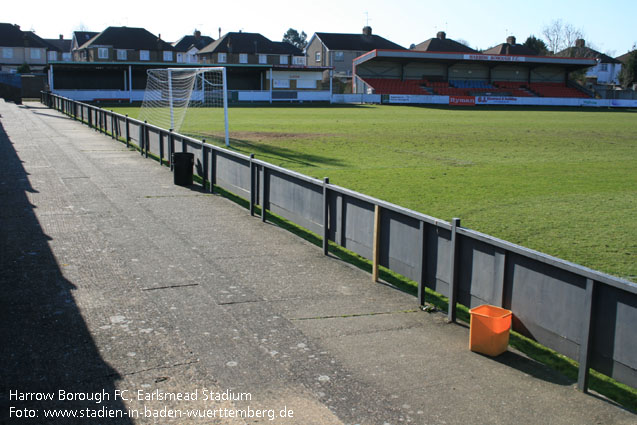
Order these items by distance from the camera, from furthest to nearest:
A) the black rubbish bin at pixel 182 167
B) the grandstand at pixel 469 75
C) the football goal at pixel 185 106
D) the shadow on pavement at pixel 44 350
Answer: the grandstand at pixel 469 75
the football goal at pixel 185 106
the black rubbish bin at pixel 182 167
the shadow on pavement at pixel 44 350

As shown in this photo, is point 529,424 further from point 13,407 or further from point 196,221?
point 196,221

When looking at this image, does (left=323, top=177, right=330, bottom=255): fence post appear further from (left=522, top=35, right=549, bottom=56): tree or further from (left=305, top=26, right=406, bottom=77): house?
(left=522, top=35, right=549, bottom=56): tree

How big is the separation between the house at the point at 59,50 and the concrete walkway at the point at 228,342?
11813cm

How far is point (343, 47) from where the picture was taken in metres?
101

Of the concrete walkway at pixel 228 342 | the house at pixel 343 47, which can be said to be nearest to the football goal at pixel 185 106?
the concrete walkway at pixel 228 342

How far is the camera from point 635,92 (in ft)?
250

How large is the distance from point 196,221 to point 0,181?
6.04 m

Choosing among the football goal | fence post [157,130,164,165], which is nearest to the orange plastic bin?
fence post [157,130,164,165]

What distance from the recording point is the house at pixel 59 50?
389 feet

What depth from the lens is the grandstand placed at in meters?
72.6

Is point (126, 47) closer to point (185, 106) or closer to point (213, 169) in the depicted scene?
point (185, 106)

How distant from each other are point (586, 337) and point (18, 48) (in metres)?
116

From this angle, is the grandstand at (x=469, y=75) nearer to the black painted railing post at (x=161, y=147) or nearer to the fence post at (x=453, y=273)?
the black painted railing post at (x=161, y=147)

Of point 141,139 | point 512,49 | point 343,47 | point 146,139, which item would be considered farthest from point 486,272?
point 512,49
